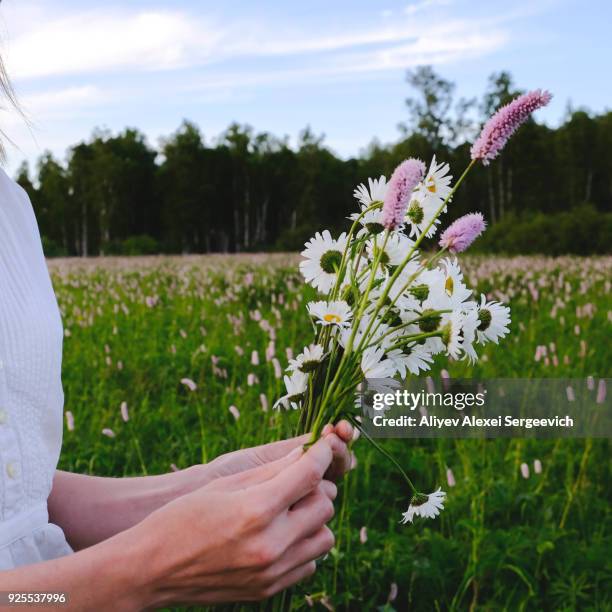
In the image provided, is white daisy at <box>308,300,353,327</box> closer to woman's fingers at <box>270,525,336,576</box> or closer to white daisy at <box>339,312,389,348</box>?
white daisy at <box>339,312,389,348</box>

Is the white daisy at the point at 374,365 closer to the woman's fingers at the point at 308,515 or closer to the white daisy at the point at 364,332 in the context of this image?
the white daisy at the point at 364,332

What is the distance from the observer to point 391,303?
112 centimetres

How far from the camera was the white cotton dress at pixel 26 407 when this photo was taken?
1209 millimetres

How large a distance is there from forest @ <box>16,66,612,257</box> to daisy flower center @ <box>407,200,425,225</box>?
135ft

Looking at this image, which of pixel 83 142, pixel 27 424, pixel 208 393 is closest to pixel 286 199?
pixel 83 142

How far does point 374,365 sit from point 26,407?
1.85ft

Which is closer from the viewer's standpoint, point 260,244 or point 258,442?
point 258,442

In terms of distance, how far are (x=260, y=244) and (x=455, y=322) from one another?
50514 millimetres

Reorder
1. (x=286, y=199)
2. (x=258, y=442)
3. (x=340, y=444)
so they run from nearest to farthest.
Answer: (x=340, y=444) → (x=258, y=442) → (x=286, y=199)

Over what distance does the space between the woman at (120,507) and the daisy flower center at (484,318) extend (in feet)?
0.93

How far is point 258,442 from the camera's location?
3.62 meters

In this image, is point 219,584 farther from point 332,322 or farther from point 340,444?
point 332,322

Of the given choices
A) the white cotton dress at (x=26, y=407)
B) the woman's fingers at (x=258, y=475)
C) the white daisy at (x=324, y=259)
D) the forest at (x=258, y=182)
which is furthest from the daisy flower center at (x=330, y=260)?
the forest at (x=258, y=182)

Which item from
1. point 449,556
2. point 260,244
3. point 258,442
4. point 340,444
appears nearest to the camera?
point 340,444
